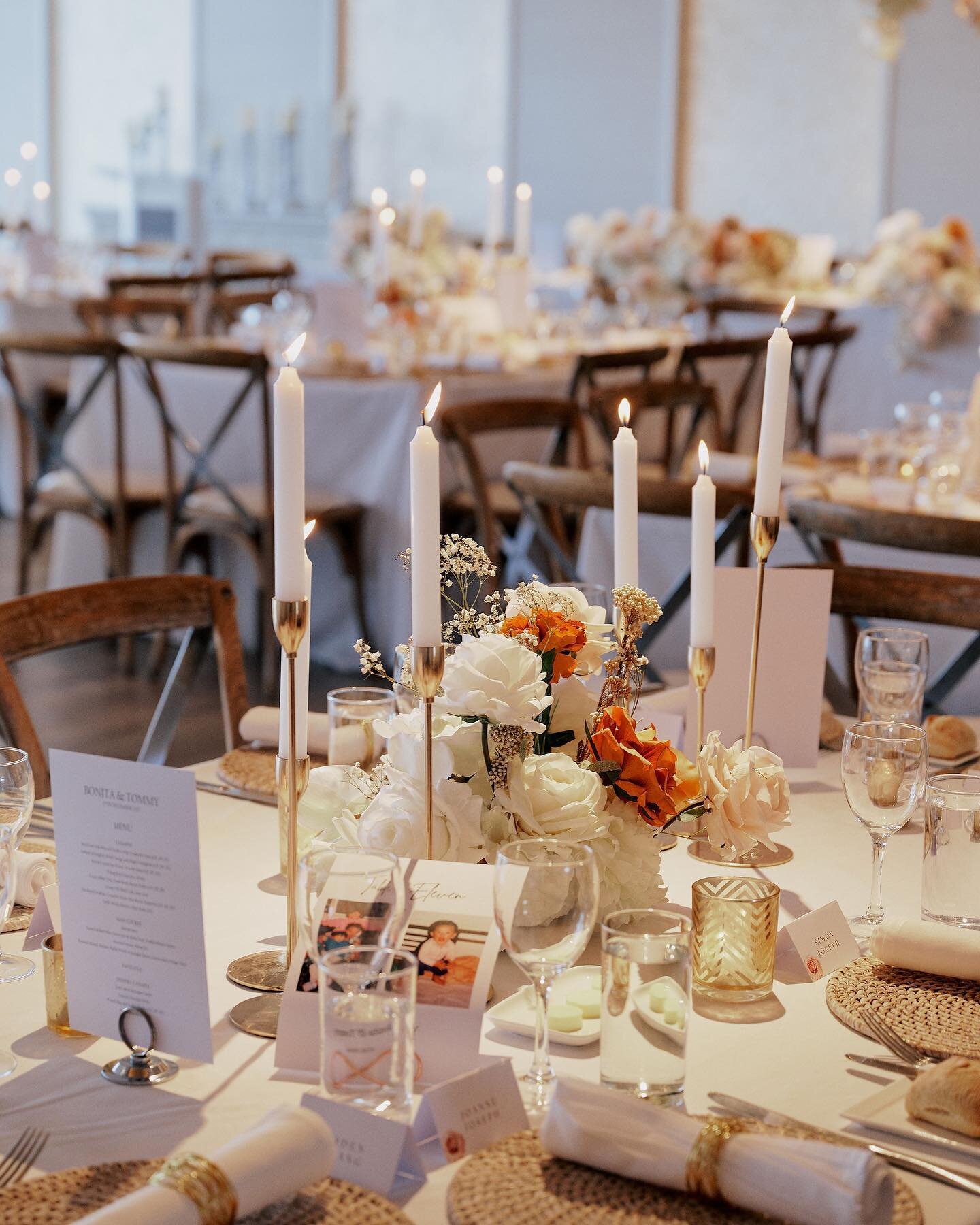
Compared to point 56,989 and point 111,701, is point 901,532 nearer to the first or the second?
point 56,989

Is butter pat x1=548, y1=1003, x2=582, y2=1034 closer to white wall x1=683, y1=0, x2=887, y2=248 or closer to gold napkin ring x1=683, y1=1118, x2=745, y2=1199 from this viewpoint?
gold napkin ring x1=683, y1=1118, x2=745, y2=1199

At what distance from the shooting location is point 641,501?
101 inches

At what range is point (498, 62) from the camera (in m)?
10.0

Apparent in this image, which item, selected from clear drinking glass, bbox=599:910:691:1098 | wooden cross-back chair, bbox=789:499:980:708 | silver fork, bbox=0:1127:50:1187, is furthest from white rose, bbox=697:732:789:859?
wooden cross-back chair, bbox=789:499:980:708

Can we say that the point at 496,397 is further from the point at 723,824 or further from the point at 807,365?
the point at 723,824

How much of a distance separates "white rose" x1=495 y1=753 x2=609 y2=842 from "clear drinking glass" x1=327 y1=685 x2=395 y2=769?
0.98ft

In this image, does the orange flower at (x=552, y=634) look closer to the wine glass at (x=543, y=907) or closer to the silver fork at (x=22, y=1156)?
the wine glass at (x=543, y=907)

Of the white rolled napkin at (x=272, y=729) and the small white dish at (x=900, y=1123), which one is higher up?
the small white dish at (x=900, y=1123)

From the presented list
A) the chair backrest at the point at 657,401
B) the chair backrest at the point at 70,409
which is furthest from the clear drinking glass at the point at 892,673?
the chair backrest at the point at 70,409

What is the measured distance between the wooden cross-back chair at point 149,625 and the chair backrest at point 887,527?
97 cm

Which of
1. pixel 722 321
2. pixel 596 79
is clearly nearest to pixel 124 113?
pixel 596 79

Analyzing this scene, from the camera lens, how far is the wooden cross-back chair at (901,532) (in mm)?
2289

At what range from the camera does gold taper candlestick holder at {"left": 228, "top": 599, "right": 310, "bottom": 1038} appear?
1061 mm

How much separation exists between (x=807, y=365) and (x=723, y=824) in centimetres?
472
